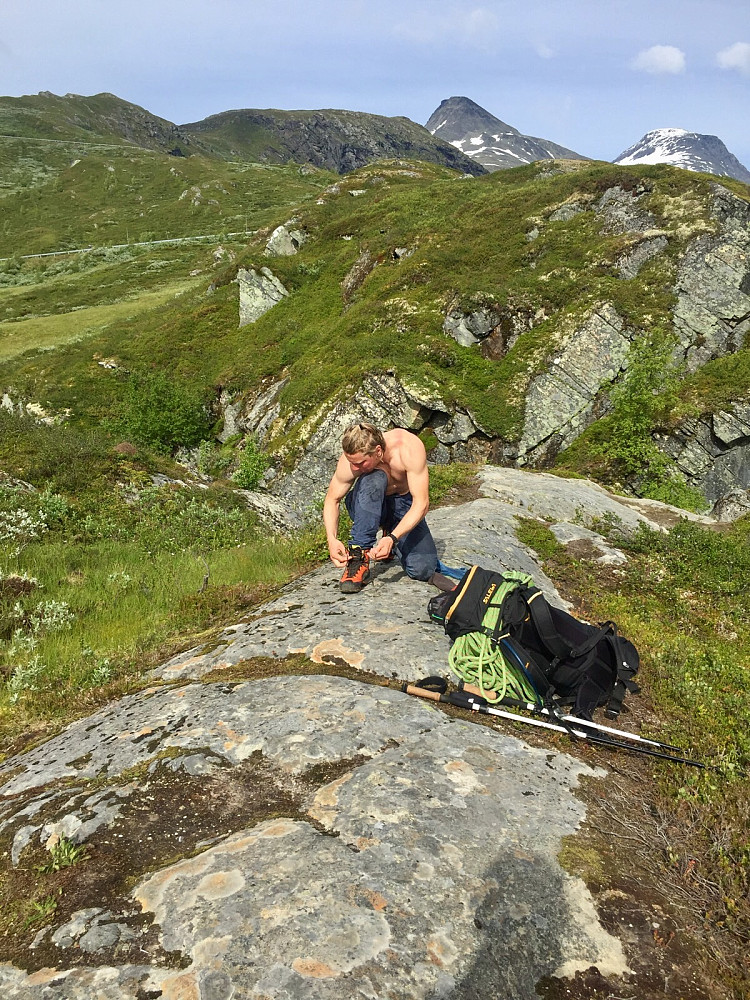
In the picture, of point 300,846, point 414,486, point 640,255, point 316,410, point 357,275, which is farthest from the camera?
point 357,275

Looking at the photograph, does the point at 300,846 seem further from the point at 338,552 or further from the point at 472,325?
the point at 472,325

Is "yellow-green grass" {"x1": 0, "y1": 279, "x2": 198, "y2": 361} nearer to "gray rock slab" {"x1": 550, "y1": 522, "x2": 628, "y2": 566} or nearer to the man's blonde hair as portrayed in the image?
"gray rock slab" {"x1": 550, "y1": 522, "x2": 628, "y2": 566}

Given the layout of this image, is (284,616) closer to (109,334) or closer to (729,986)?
(729,986)

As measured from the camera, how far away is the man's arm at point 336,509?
24.3 ft

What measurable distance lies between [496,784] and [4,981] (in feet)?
9.81

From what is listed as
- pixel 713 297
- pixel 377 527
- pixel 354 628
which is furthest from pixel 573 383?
pixel 354 628

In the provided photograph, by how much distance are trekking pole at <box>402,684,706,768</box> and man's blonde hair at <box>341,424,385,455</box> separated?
3.15 m

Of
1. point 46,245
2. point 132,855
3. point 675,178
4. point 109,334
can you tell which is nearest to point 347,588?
point 132,855

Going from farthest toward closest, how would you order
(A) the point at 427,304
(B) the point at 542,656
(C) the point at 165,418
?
(C) the point at 165,418 < (A) the point at 427,304 < (B) the point at 542,656

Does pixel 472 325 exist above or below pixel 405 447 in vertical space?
above

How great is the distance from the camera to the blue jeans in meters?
7.58

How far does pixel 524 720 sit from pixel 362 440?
3.86 meters

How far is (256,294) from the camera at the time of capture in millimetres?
37125

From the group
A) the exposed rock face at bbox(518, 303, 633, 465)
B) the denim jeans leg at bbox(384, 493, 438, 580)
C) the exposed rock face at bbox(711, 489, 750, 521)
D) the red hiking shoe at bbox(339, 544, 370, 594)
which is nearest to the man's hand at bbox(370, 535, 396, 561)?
the red hiking shoe at bbox(339, 544, 370, 594)
